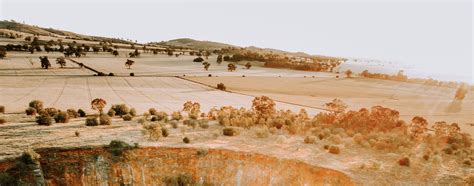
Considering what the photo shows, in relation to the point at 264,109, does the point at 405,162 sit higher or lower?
lower

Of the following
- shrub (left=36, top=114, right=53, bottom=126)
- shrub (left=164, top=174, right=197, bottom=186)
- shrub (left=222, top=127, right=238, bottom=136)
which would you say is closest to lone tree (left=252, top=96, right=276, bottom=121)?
shrub (left=222, top=127, right=238, bottom=136)

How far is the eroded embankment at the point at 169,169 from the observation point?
41000mm

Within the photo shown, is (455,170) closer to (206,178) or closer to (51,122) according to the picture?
(206,178)

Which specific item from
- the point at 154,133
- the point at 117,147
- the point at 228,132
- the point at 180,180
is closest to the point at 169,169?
the point at 180,180

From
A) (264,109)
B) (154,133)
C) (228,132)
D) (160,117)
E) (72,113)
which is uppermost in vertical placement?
(264,109)

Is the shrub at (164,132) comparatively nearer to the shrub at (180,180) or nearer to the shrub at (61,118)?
the shrub at (180,180)

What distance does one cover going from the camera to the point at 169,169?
43.3 meters

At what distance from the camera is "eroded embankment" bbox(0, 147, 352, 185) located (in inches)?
1614

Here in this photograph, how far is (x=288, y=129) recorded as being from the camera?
58.6 m

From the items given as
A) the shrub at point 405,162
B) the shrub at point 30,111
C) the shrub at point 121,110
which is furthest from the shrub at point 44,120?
the shrub at point 405,162

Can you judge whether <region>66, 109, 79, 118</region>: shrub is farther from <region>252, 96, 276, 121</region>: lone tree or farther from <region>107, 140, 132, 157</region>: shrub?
<region>252, 96, 276, 121</region>: lone tree

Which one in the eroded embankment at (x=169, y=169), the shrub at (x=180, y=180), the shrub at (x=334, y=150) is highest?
the shrub at (x=334, y=150)

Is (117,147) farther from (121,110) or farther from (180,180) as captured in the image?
(121,110)

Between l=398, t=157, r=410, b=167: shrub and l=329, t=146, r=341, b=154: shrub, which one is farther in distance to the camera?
l=329, t=146, r=341, b=154: shrub
